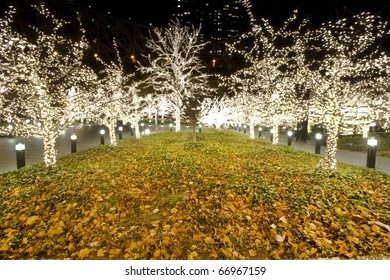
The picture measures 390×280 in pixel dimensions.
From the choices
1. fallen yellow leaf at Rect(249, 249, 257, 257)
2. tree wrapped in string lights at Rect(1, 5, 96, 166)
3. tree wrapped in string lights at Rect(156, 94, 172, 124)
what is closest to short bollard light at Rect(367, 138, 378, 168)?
fallen yellow leaf at Rect(249, 249, 257, 257)

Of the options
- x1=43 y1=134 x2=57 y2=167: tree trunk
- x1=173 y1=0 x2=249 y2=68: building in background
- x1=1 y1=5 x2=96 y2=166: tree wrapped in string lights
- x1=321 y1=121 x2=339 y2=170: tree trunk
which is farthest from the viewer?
x1=173 y1=0 x2=249 y2=68: building in background

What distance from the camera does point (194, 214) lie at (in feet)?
16.0

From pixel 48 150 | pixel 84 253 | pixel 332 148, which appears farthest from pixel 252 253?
pixel 48 150

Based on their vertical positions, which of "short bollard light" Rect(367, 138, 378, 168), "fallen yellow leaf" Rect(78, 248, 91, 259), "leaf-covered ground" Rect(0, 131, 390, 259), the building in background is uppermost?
the building in background

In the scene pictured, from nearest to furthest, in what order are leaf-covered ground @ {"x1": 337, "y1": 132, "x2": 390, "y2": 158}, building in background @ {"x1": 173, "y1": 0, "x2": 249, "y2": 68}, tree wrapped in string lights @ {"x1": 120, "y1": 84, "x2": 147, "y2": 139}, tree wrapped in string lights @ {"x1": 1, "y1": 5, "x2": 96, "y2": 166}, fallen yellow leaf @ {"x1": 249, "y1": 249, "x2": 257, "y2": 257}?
fallen yellow leaf @ {"x1": 249, "y1": 249, "x2": 257, "y2": 257}, tree wrapped in string lights @ {"x1": 1, "y1": 5, "x2": 96, "y2": 166}, leaf-covered ground @ {"x1": 337, "y1": 132, "x2": 390, "y2": 158}, tree wrapped in string lights @ {"x1": 120, "y1": 84, "x2": 147, "y2": 139}, building in background @ {"x1": 173, "y1": 0, "x2": 249, "y2": 68}

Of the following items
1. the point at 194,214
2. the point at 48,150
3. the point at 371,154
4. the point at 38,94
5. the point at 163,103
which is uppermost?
the point at 163,103

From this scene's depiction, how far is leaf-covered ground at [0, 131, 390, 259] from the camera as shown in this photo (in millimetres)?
3879

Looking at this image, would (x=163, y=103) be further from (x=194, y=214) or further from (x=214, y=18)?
(x=194, y=214)

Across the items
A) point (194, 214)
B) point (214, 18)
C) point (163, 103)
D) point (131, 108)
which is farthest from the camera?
point (214, 18)

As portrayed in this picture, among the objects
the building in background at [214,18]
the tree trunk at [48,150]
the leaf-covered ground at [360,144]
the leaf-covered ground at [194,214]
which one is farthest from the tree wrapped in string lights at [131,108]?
the leaf-covered ground at [360,144]

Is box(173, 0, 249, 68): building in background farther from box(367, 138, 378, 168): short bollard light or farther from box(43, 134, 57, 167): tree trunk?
box(43, 134, 57, 167): tree trunk

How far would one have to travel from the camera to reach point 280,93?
1439 cm

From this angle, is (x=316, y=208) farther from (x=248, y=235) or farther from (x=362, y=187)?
(x=362, y=187)

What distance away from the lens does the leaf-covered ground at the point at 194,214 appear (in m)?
3.88
